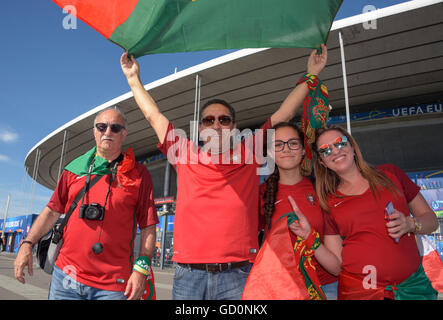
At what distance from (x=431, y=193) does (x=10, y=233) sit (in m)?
44.6

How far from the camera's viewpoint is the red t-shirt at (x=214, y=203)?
1.96 metres

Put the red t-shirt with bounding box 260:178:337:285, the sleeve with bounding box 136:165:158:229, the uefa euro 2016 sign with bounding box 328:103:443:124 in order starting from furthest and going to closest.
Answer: the uefa euro 2016 sign with bounding box 328:103:443:124
the sleeve with bounding box 136:165:158:229
the red t-shirt with bounding box 260:178:337:285

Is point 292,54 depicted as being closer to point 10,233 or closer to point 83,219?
point 83,219

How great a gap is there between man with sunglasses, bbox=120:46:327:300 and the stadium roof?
37.8ft

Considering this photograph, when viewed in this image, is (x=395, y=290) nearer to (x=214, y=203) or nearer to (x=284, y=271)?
(x=284, y=271)

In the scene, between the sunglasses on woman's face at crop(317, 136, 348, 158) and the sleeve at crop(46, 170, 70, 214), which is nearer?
the sunglasses on woman's face at crop(317, 136, 348, 158)

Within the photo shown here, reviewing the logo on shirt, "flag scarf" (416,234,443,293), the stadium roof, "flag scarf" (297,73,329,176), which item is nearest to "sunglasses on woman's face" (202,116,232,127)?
"flag scarf" (297,73,329,176)

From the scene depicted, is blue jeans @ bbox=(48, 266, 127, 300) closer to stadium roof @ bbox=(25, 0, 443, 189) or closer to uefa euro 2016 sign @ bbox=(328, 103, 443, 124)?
stadium roof @ bbox=(25, 0, 443, 189)

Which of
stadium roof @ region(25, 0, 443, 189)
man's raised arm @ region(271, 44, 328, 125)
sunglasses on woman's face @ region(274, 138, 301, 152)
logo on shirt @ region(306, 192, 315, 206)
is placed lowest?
logo on shirt @ region(306, 192, 315, 206)

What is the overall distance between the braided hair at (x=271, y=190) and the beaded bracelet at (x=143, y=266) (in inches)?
34.8

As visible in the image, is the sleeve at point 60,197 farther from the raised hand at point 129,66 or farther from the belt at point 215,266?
the belt at point 215,266

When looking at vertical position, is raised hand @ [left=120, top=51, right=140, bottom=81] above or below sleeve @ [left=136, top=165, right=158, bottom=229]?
above

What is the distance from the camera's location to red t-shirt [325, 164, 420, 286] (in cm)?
168

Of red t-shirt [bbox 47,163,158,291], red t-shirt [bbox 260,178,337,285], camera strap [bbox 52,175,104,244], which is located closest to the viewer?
red t-shirt [bbox 260,178,337,285]
